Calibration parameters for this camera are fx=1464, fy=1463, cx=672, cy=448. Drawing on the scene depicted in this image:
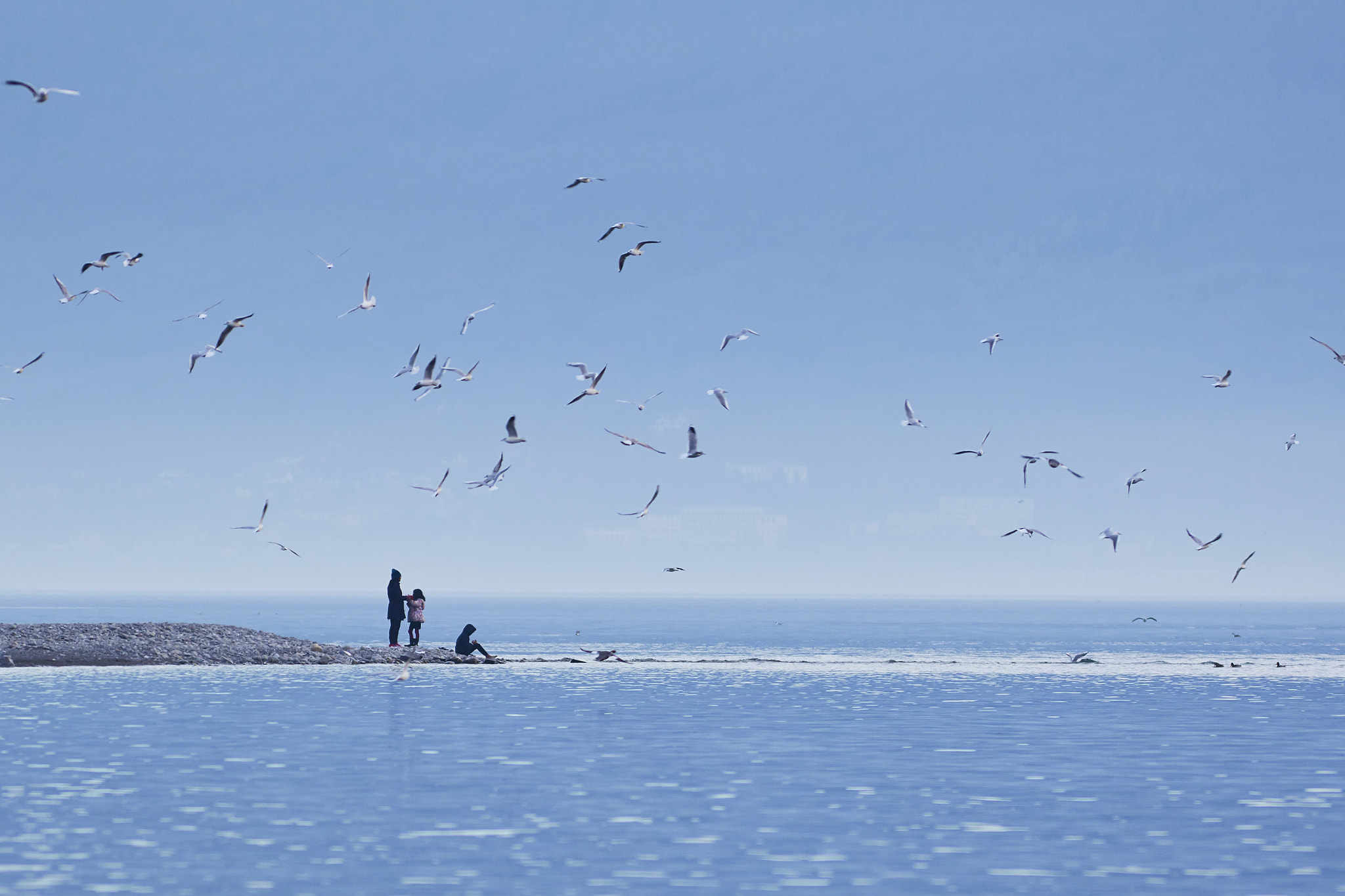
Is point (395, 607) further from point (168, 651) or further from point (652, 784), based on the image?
point (652, 784)

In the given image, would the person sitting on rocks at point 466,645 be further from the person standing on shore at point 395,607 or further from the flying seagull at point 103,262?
the flying seagull at point 103,262

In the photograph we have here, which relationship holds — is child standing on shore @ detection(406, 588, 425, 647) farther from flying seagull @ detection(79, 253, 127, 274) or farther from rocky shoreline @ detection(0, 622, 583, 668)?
flying seagull @ detection(79, 253, 127, 274)

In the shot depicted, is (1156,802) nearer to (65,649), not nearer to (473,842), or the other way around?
(473,842)

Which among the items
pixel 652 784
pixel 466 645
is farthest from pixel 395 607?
pixel 652 784

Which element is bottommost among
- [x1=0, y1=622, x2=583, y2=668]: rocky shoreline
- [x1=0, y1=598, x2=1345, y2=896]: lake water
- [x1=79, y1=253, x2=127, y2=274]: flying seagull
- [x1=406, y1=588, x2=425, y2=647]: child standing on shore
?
[x1=0, y1=598, x2=1345, y2=896]: lake water

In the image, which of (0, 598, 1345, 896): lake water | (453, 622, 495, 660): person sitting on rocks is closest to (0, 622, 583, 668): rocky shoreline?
(453, 622, 495, 660): person sitting on rocks

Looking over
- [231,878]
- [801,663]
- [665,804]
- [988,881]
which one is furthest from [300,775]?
[801,663]

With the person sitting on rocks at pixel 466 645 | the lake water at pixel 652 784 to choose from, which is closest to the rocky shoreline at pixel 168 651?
the person sitting on rocks at pixel 466 645

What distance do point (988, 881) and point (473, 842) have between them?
26.3 ft

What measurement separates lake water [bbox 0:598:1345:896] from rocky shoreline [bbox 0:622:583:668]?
265 centimetres

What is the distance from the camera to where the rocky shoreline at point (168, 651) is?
5938 centimetres

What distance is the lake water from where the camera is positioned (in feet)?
69.3

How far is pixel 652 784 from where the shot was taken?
29.6m

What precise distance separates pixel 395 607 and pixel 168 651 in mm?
9675
